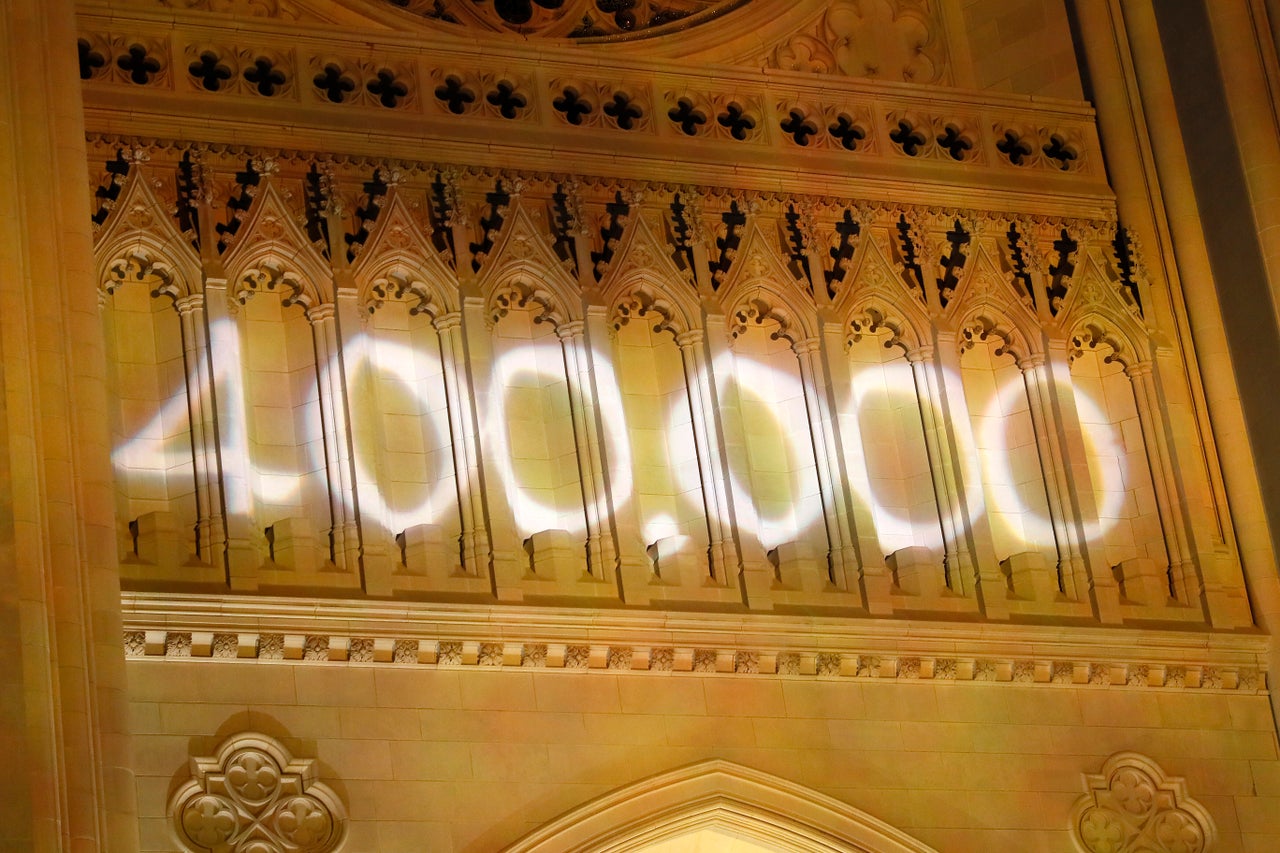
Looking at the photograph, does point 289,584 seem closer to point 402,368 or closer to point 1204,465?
point 402,368

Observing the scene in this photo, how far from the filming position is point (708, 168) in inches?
758

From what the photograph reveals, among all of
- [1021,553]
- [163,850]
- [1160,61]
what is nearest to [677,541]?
[1021,553]

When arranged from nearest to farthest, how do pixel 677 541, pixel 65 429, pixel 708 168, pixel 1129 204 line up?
pixel 65 429 → pixel 677 541 → pixel 708 168 → pixel 1129 204

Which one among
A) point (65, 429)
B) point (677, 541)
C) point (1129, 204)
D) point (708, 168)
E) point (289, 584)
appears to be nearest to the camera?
point (65, 429)

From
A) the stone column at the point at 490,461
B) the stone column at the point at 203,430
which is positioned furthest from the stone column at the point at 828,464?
the stone column at the point at 203,430

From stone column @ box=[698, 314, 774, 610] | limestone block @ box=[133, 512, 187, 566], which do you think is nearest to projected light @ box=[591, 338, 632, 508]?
stone column @ box=[698, 314, 774, 610]

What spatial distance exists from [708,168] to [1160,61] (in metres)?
4.01

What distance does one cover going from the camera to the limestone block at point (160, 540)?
16328 mm

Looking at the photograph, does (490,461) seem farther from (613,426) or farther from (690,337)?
(690,337)

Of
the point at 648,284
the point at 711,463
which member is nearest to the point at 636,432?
the point at 711,463

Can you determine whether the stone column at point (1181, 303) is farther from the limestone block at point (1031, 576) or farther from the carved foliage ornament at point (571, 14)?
the carved foliage ornament at point (571, 14)

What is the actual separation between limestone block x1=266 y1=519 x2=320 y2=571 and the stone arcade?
0.03 meters

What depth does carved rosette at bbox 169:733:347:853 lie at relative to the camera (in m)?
15.9

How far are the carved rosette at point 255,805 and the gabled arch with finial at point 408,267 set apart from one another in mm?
3187
